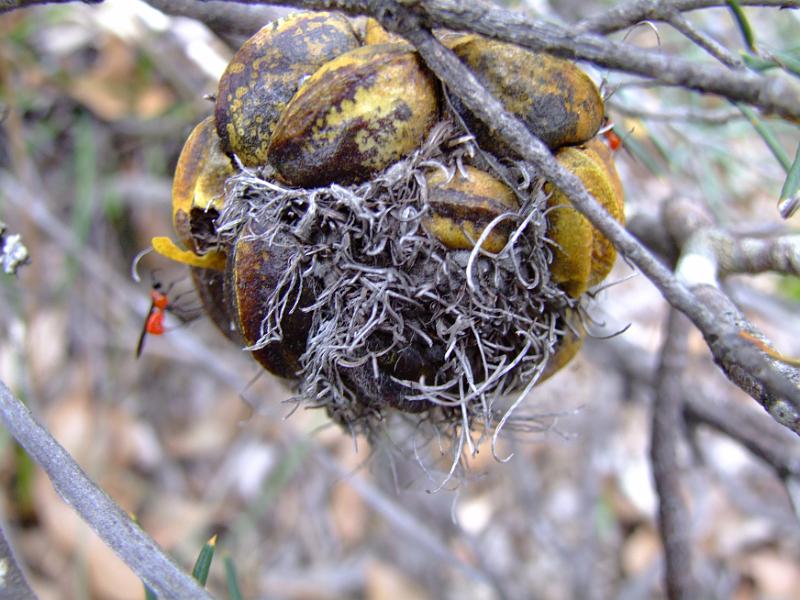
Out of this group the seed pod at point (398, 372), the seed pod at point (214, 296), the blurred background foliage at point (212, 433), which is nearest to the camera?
the seed pod at point (398, 372)

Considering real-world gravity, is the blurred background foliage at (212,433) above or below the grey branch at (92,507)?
below

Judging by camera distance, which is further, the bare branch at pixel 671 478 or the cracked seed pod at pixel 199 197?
the bare branch at pixel 671 478

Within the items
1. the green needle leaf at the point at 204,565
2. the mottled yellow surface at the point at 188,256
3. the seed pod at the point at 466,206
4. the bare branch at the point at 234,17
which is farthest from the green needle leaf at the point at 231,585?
the bare branch at the point at 234,17

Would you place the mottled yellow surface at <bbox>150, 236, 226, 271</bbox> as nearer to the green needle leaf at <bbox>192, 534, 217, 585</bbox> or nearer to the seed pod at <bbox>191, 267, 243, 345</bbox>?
the seed pod at <bbox>191, 267, 243, 345</bbox>

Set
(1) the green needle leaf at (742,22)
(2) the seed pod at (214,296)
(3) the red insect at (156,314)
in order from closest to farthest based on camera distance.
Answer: (1) the green needle leaf at (742,22) < (2) the seed pod at (214,296) < (3) the red insect at (156,314)

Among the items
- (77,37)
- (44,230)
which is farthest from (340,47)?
(77,37)

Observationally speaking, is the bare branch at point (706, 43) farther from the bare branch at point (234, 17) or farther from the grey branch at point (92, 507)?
A: the grey branch at point (92, 507)

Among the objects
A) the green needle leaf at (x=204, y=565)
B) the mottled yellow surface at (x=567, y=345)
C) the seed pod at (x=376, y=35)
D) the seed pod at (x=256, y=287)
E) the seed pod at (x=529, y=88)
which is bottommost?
the green needle leaf at (x=204, y=565)
